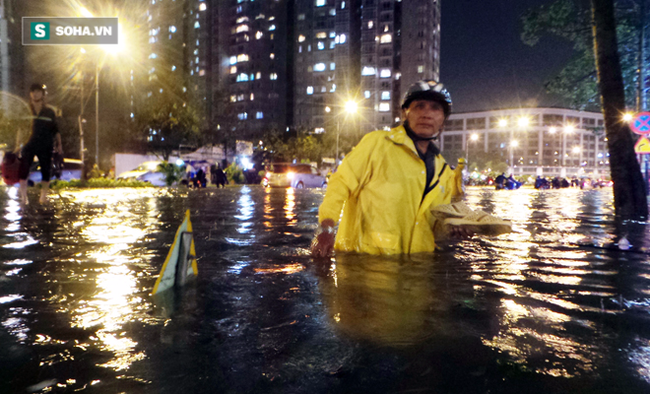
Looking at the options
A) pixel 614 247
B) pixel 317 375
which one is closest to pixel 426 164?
pixel 317 375

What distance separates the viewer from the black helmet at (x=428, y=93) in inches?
159

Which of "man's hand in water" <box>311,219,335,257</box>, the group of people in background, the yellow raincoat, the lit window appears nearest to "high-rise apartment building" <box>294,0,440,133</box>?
the lit window

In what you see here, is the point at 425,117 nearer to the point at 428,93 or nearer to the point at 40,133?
the point at 428,93

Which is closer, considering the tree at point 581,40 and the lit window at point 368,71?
the tree at point 581,40

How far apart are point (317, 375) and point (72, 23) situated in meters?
22.6

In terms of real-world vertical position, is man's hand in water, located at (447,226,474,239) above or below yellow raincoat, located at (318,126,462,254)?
below

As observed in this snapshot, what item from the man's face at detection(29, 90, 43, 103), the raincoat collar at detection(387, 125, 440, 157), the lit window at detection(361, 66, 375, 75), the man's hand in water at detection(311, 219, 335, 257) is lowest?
the man's hand in water at detection(311, 219, 335, 257)

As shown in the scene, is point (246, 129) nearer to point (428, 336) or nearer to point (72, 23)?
point (72, 23)

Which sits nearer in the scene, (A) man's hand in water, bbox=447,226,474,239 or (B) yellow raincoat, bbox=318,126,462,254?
(A) man's hand in water, bbox=447,226,474,239

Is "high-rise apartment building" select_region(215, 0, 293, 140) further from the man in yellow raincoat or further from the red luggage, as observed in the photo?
the man in yellow raincoat

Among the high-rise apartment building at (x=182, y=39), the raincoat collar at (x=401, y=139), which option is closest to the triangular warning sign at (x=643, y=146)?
the raincoat collar at (x=401, y=139)

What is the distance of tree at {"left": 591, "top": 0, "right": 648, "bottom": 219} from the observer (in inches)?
528

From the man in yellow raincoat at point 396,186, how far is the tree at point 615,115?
37.8ft

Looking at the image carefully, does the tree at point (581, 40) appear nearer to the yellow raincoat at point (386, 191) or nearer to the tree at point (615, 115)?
the tree at point (615, 115)
